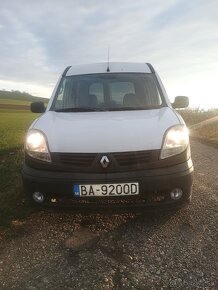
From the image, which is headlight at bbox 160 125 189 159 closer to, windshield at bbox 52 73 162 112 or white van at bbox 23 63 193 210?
white van at bbox 23 63 193 210

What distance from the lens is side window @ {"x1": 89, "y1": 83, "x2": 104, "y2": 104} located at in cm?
534

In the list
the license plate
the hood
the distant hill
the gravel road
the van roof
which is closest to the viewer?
the gravel road

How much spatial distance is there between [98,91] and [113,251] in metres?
2.57

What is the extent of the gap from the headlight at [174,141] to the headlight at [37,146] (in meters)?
1.22

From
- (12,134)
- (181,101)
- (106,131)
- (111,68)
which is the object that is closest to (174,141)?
(106,131)

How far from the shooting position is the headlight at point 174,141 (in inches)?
156

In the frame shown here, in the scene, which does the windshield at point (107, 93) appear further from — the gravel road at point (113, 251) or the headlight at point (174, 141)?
the gravel road at point (113, 251)

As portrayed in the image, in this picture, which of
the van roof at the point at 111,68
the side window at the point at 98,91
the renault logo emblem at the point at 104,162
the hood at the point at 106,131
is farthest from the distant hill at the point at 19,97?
the renault logo emblem at the point at 104,162

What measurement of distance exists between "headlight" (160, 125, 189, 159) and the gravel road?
86 cm

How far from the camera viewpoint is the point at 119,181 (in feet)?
12.4

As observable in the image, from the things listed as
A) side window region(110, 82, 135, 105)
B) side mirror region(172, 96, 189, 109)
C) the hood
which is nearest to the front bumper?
the hood

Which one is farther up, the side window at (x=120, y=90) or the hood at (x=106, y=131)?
the side window at (x=120, y=90)

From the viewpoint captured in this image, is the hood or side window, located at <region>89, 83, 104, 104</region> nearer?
the hood

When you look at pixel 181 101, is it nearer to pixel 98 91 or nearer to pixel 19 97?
pixel 98 91
